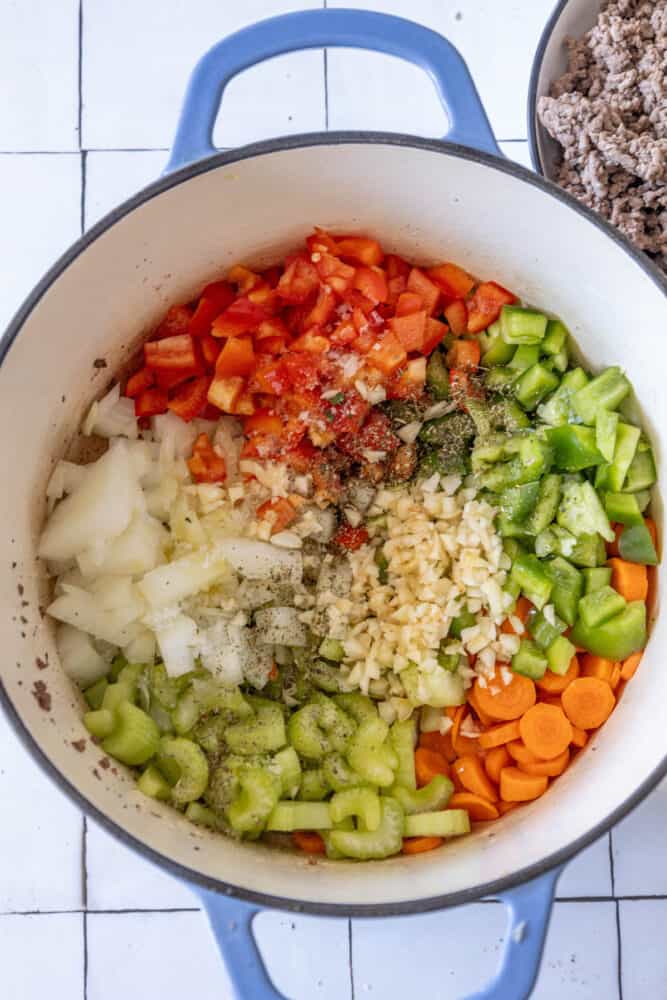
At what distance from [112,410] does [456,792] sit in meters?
0.74

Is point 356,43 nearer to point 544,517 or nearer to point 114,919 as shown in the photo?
point 544,517

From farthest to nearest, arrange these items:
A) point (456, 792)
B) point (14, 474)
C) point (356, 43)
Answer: point (456, 792) < point (14, 474) < point (356, 43)

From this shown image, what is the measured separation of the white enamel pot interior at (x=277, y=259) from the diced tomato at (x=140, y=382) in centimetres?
3

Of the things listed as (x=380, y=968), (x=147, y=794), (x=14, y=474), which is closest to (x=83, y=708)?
(x=147, y=794)

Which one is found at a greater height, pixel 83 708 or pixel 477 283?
pixel 477 283

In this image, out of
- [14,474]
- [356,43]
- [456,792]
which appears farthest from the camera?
[456,792]

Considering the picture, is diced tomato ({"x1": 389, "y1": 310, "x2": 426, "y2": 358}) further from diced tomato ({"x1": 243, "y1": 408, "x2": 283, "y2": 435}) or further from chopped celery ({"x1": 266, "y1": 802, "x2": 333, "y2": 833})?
chopped celery ({"x1": 266, "y1": 802, "x2": 333, "y2": 833})

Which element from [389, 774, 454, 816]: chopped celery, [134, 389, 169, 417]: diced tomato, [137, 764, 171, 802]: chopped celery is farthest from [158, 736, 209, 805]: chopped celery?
[134, 389, 169, 417]: diced tomato

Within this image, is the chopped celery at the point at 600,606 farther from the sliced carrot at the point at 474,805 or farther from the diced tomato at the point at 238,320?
the diced tomato at the point at 238,320

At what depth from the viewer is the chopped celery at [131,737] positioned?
4.31 ft

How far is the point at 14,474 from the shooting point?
1303 millimetres

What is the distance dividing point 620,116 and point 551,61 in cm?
→ 14

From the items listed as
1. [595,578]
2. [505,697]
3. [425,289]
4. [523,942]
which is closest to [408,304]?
[425,289]

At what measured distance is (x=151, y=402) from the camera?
1.44 metres
